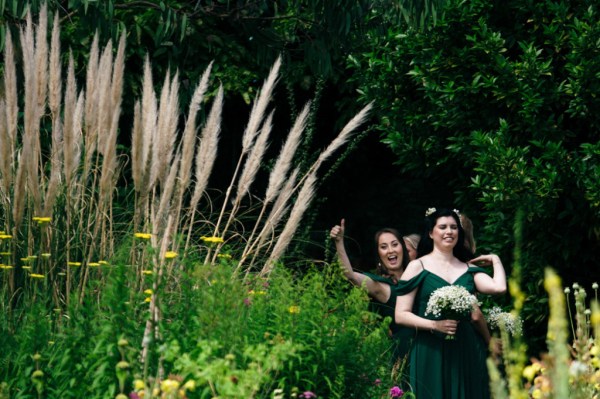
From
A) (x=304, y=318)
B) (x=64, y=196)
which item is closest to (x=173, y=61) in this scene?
(x=64, y=196)

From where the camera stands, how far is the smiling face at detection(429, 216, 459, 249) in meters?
5.45

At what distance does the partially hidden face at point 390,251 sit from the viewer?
5.89 meters

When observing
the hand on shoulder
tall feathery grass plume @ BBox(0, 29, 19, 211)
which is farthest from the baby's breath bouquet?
tall feathery grass plume @ BBox(0, 29, 19, 211)

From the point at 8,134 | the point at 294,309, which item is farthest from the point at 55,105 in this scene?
the point at 294,309

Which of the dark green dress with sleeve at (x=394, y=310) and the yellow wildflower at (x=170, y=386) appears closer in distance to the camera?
the yellow wildflower at (x=170, y=386)

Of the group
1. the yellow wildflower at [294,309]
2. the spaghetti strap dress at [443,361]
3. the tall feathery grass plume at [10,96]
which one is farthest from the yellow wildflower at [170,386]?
the spaghetti strap dress at [443,361]

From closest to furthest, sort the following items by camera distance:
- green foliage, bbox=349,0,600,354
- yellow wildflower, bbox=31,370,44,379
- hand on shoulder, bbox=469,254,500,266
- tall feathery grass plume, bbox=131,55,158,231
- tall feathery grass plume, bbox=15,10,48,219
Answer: yellow wildflower, bbox=31,370,44,379, tall feathery grass plume, bbox=15,10,48,219, tall feathery grass plume, bbox=131,55,158,231, hand on shoulder, bbox=469,254,500,266, green foliage, bbox=349,0,600,354

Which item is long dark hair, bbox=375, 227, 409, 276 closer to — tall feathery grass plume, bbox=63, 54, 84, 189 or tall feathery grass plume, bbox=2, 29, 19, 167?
tall feathery grass plume, bbox=63, 54, 84, 189

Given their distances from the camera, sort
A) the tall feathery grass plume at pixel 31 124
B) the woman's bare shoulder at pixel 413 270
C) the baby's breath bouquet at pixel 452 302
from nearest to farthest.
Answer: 1. the tall feathery grass plume at pixel 31 124
2. the baby's breath bouquet at pixel 452 302
3. the woman's bare shoulder at pixel 413 270

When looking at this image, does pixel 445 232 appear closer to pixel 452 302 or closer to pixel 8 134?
pixel 452 302

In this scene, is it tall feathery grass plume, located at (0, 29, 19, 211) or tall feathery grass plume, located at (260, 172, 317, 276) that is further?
tall feathery grass plume, located at (260, 172, 317, 276)

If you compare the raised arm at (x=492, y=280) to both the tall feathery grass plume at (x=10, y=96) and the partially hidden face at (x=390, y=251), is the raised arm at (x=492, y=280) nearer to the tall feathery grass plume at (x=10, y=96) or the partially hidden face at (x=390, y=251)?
the partially hidden face at (x=390, y=251)

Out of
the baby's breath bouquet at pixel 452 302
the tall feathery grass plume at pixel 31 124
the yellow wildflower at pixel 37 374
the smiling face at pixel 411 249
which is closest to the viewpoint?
the yellow wildflower at pixel 37 374

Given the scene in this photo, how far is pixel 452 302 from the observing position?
16.4 feet
